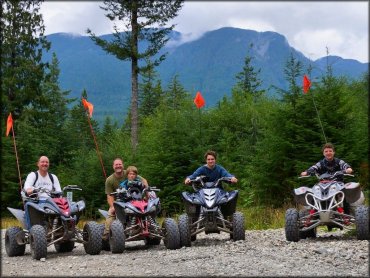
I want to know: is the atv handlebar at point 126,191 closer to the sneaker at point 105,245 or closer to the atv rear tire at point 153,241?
the sneaker at point 105,245

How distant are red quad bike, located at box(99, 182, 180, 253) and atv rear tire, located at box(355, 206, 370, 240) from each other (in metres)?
2.95

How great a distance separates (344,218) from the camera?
9.62 metres

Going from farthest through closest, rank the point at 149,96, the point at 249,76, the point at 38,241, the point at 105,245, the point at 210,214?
the point at 249,76 → the point at 149,96 → the point at 105,245 → the point at 210,214 → the point at 38,241

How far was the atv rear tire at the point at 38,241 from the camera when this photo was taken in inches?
358

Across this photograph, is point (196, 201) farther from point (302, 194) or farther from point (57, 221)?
point (57, 221)

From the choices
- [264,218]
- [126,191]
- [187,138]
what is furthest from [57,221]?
[187,138]

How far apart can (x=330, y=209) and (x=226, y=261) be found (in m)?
2.73

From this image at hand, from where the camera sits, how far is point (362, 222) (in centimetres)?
920

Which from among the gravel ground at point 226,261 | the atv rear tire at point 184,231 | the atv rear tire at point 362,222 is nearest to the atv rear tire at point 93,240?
the gravel ground at point 226,261

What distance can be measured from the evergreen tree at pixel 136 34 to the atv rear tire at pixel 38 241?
17160mm

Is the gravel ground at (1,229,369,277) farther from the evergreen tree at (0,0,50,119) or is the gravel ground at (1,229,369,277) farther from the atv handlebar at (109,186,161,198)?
the evergreen tree at (0,0,50,119)

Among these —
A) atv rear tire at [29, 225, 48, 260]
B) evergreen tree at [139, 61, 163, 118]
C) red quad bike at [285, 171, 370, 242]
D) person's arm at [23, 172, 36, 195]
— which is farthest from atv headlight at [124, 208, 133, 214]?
evergreen tree at [139, 61, 163, 118]

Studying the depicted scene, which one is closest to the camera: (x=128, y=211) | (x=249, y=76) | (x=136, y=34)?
(x=128, y=211)

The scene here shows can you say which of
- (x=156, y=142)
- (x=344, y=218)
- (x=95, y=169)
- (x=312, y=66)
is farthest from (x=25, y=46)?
(x=344, y=218)
